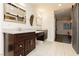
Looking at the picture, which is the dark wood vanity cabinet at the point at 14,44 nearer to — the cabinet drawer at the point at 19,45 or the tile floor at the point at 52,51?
the cabinet drawer at the point at 19,45

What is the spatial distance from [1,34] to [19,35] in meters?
0.50

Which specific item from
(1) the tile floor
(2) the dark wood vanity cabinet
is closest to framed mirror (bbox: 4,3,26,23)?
(2) the dark wood vanity cabinet

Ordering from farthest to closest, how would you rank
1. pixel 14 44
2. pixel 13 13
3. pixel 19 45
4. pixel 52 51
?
1. pixel 52 51
2. pixel 13 13
3. pixel 19 45
4. pixel 14 44

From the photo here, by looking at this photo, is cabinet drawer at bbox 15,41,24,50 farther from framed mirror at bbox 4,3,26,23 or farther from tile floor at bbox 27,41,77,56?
framed mirror at bbox 4,3,26,23

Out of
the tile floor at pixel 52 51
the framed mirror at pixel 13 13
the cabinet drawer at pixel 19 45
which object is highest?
the framed mirror at pixel 13 13

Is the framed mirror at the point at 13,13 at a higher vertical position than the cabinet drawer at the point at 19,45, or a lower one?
higher

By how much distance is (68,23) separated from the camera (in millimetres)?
14727

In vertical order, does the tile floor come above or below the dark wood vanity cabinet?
below

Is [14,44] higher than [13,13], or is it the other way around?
[13,13]

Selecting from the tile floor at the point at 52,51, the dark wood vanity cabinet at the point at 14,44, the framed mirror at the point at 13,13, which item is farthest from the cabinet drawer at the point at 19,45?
the framed mirror at the point at 13,13

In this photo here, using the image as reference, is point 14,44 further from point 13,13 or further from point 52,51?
point 52,51

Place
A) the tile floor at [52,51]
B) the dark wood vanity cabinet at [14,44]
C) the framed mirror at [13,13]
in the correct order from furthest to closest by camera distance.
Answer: the tile floor at [52,51] < the framed mirror at [13,13] < the dark wood vanity cabinet at [14,44]

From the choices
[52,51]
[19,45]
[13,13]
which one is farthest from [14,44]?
[52,51]

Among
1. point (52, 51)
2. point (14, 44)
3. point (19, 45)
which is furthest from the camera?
point (52, 51)
